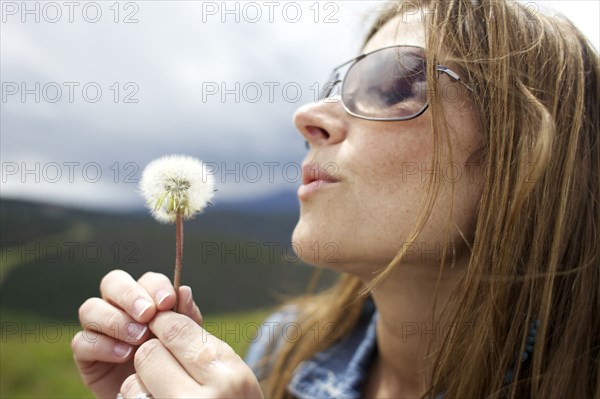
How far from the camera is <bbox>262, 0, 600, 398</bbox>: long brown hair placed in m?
1.82

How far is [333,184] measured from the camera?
1946 mm

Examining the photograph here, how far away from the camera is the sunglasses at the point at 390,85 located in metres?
1.91

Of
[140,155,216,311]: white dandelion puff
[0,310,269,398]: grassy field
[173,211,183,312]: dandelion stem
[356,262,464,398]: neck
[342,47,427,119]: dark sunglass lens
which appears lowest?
[0,310,269,398]: grassy field

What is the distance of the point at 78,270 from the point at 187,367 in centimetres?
881

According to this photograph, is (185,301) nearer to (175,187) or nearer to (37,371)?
(175,187)

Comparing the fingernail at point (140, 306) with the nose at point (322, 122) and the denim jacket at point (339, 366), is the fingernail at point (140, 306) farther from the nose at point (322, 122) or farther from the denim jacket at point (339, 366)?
the denim jacket at point (339, 366)

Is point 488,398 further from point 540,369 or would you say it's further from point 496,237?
point 496,237

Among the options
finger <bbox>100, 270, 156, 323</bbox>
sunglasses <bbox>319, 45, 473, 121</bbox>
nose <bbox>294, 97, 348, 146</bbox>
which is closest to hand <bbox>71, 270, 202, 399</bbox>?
finger <bbox>100, 270, 156, 323</bbox>

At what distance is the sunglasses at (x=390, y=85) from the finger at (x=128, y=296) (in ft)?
3.61

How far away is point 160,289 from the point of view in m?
1.59

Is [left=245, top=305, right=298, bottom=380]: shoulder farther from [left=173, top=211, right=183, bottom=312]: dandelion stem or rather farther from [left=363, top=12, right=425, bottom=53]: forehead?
[left=363, top=12, right=425, bottom=53]: forehead

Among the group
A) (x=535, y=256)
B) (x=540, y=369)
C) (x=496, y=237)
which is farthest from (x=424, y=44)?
(x=540, y=369)

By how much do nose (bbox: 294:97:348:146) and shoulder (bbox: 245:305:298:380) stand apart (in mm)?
1491

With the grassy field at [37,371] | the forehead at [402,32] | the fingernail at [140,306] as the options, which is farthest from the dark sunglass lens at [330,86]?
the grassy field at [37,371]
